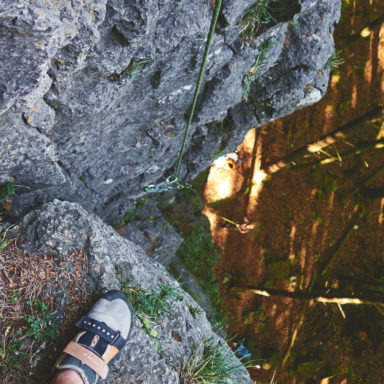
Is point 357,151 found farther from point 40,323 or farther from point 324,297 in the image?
point 40,323

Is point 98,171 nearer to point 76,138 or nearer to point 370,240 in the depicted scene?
point 76,138

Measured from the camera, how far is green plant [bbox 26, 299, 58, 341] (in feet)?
7.16

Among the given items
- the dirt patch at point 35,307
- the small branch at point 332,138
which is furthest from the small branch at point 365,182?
the dirt patch at point 35,307

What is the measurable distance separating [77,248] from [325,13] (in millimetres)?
3673

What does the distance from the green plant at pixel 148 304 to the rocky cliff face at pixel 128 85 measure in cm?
124

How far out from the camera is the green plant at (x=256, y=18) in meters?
3.00

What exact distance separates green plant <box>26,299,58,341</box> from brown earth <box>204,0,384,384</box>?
15.1 ft

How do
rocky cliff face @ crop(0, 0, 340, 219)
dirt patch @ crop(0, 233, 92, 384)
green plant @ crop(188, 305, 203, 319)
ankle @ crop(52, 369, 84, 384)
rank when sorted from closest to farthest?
rocky cliff face @ crop(0, 0, 340, 219) → ankle @ crop(52, 369, 84, 384) → dirt patch @ crop(0, 233, 92, 384) → green plant @ crop(188, 305, 203, 319)

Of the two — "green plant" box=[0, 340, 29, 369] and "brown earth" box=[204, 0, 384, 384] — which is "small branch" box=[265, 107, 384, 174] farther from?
"green plant" box=[0, 340, 29, 369]

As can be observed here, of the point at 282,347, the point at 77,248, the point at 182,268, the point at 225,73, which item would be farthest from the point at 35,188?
the point at 282,347

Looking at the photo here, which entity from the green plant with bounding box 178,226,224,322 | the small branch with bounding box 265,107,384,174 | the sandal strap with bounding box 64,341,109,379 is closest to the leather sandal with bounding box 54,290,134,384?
the sandal strap with bounding box 64,341,109,379

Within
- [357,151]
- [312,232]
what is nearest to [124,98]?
[357,151]

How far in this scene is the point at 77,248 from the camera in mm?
2508

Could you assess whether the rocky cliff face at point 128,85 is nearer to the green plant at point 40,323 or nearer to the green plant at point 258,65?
the green plant at point 258,65
